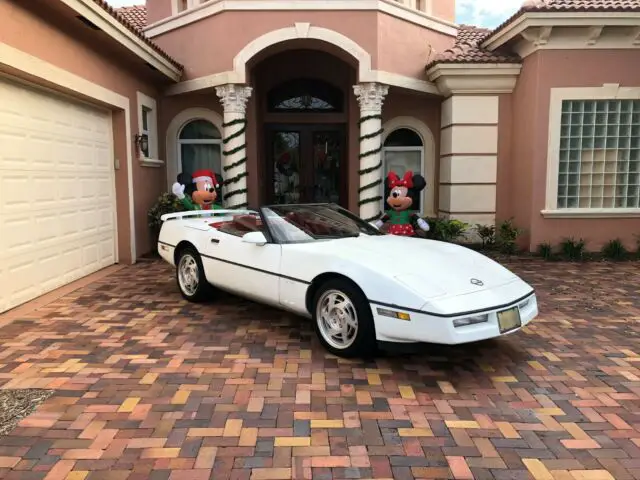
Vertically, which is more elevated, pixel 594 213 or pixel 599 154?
pixel 599 154

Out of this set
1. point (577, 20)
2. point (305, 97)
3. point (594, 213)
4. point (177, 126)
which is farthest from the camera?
point (305, 97)

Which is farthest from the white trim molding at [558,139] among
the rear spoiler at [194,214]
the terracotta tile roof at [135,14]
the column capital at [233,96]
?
the terracotta tile roof at [135,14]

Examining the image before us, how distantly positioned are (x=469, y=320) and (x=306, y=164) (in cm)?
891

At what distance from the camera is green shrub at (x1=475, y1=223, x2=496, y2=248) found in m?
10.1

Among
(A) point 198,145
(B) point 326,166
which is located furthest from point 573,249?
(A) point 198,145

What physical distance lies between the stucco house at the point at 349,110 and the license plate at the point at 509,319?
5486mm

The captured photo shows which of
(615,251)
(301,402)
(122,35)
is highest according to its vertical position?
(122,35)

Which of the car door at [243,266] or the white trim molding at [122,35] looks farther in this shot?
the white trim molding at [122,35]

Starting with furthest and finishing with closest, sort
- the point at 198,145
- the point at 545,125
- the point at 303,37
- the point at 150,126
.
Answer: the point at 198,145 < the point at 150,126 < the point at 303,37 < the point at 545,125

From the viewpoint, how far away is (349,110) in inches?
459

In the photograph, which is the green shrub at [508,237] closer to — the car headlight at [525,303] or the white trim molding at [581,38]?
the white trim molding at [581,38]

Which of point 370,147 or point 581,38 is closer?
point 581,38

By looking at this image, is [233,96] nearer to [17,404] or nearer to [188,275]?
[188,275]

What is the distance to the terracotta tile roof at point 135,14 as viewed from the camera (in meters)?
12.4
